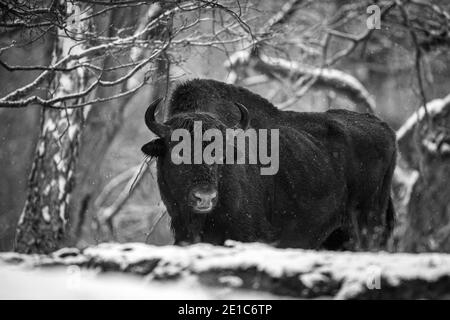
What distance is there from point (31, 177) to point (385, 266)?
265 inches

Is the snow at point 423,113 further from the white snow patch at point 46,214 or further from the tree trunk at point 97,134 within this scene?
the white snow patch at point 46,214

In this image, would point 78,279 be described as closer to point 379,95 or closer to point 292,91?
point 292,91

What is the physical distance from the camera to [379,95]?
24359 mm

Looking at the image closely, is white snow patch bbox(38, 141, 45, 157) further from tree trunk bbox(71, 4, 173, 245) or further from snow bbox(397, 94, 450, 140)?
snow bbox(397, 94, 450, 140)

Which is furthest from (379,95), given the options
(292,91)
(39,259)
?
(39,259)

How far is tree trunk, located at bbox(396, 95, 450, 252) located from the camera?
14688mm

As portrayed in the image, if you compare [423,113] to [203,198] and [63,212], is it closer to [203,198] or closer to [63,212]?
[63,212]

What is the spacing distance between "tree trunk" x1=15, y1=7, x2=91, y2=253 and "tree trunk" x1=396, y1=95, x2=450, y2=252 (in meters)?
7.60

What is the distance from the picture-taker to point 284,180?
8.35 meters

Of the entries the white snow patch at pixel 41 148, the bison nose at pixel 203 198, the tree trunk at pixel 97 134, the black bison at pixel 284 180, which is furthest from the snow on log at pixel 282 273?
the tree trunk at pixel 97 134

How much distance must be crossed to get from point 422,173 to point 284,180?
724cm

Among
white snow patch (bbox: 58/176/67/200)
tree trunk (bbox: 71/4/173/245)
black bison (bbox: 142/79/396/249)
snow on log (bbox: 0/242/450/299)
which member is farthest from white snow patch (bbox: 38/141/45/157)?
snow on log (bbox: 0/242/450/299)

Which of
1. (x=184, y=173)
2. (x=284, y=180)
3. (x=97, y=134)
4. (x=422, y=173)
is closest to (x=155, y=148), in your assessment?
(x=184, y=173)

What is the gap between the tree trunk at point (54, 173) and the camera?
9.48 m
